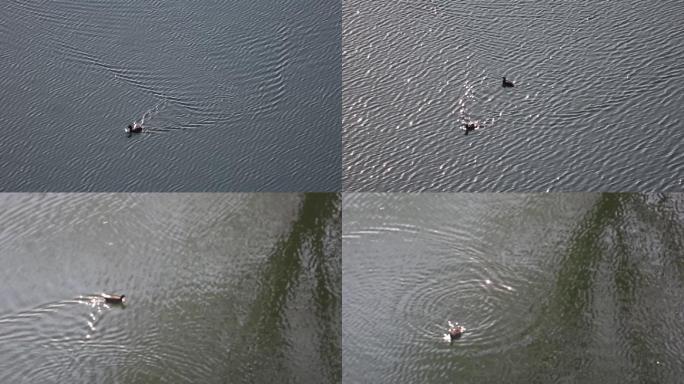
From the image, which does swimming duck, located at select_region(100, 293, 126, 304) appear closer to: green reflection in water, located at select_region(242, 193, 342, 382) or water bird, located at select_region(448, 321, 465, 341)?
green reflection in water, located at select_region(242, 193, 342, 382)

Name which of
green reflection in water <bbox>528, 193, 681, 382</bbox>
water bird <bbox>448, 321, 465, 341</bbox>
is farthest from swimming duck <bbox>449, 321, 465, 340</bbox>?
green reflection in water <bbox>528, 193, 681, 382</bbox>

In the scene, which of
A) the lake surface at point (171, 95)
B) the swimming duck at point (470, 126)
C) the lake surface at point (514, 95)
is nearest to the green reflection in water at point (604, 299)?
the lake surface at point (514, 95)

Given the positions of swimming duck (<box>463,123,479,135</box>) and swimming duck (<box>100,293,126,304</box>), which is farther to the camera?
swimming duck (<box>463,123,479,135</box>)

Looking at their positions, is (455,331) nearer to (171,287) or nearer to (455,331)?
(455,331)

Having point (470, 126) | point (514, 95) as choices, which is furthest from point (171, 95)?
point (514, 95)

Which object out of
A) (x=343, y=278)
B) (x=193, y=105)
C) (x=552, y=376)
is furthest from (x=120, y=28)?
(x=552, y=376)

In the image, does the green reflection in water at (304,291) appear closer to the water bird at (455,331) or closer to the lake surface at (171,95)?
the lake surface at (171,95)

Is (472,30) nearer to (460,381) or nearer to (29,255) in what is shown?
(460,381)
